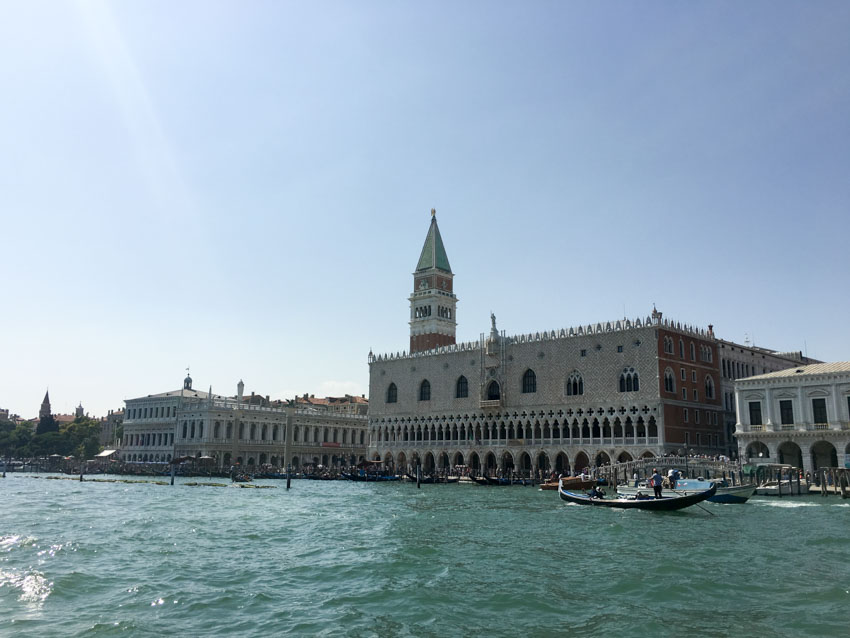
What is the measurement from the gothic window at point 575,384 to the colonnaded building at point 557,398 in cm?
7

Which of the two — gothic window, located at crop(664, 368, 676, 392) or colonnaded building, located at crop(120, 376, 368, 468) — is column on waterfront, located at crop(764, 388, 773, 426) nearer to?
gothic window, located at crop(664, 368, 676, 392)

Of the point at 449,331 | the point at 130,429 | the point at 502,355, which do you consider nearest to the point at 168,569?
the point at 502,355

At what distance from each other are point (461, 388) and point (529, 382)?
731cm

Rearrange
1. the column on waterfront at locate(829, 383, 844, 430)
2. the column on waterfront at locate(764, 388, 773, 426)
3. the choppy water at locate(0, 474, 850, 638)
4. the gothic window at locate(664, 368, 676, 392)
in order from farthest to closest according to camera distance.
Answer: the gothic window at locate(664, 368, 676, 392) < the column on waterfront at locate(764, 388, 773, 426) < the column on waterfront at locate(829, 383, 844, 430) < the choppy water at locate(0, 474, 850, 638)

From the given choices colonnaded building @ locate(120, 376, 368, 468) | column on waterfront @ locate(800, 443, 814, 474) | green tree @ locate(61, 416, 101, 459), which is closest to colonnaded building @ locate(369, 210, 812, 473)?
column on waterfront @ locate(800, 443, 814, 474)

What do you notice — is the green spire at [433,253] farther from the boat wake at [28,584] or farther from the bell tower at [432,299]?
the boat wake at [28,584]

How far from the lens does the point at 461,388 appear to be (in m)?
61.5

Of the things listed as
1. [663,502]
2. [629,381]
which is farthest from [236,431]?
[663,502]

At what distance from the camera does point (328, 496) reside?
3966cm

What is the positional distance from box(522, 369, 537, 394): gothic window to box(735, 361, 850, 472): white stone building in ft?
52.5

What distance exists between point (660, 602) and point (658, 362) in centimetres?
3724

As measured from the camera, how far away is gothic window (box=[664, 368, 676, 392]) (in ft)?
159

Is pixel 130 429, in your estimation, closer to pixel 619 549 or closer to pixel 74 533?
pixel 74 533

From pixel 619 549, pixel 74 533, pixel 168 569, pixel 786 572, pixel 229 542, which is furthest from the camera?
pixel 74 533
